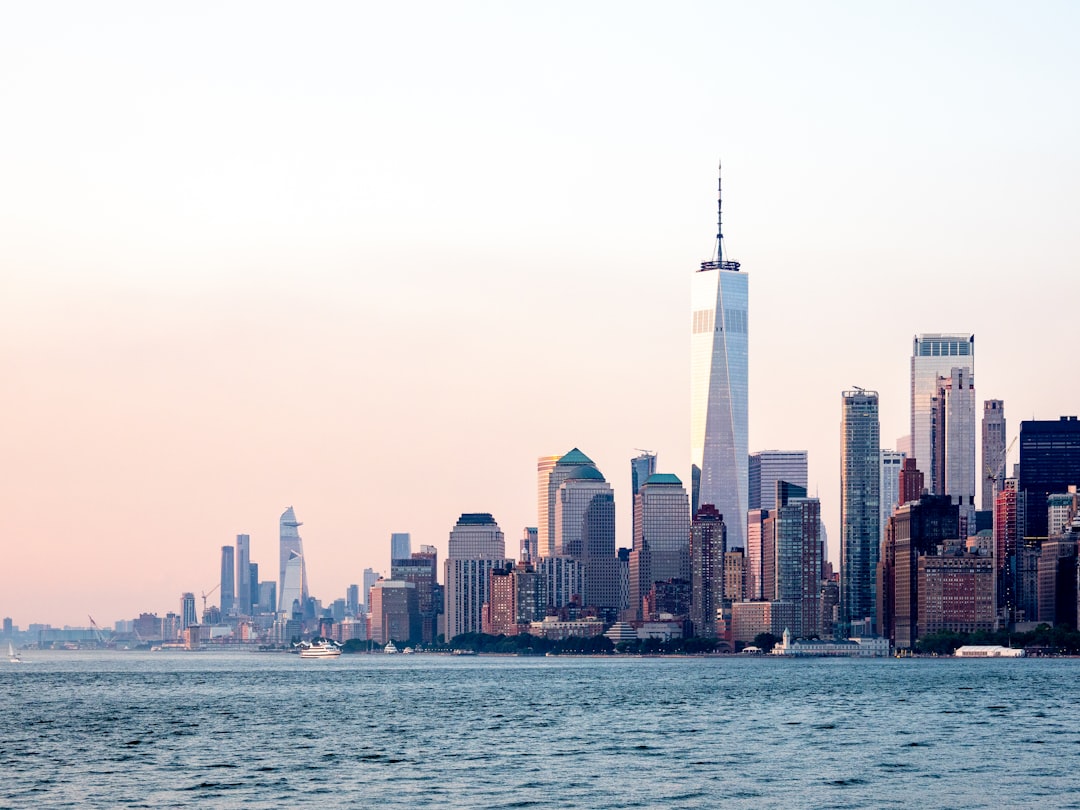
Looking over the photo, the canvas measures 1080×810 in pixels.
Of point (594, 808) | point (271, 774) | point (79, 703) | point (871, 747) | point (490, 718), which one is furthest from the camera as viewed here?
point (79, 703)

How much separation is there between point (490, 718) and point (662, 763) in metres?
46.7

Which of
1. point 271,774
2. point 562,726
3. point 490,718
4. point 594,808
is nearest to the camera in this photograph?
point 594,808

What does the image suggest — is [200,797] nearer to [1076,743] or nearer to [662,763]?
[662,763]

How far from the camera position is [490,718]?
148000 millimetres

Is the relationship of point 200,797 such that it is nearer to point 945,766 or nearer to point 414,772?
point 414,772

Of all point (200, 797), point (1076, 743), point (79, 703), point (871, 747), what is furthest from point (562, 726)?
point (79, 703)

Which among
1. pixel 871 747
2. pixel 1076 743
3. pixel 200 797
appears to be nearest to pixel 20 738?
pixel 200 797

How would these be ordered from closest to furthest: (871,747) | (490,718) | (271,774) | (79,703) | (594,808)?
(594,808)
(271,774)
(871,747)
(490,718)
(79,703)

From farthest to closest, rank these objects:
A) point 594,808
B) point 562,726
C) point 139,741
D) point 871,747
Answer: point 562,726
point 139,741
point 871,747
point 594,808

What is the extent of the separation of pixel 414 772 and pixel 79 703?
96.6 metres

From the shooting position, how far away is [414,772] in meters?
98.6

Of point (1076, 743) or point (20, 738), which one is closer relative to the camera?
point (1076, 743)

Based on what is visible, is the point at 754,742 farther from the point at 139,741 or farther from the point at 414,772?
the point at 139,741

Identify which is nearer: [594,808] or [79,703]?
[594,808]
